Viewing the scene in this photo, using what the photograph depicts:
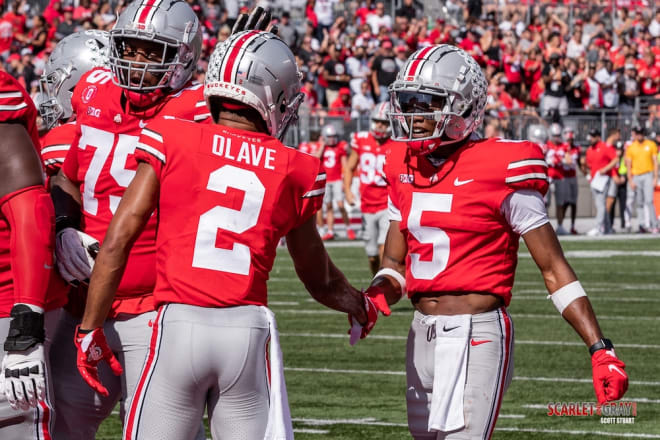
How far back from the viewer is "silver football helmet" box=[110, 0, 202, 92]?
4402 mm

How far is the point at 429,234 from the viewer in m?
4.50

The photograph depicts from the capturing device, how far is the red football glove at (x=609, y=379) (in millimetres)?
4180

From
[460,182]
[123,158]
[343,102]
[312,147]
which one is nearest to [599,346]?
[460,182]

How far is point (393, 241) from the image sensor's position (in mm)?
4840

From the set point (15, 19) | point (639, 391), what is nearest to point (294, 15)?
point (15, 19)

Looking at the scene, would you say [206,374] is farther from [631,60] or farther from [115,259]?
[631,60]

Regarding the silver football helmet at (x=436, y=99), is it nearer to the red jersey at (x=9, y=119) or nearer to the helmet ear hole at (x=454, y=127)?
the helmet ear hole at (x=454, y=127)

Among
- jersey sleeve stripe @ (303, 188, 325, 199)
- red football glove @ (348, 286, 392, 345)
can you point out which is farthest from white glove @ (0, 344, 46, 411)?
red football glove @ (348, 286, 392, 345)

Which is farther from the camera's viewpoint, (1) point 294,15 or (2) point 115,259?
(1) point 294,15

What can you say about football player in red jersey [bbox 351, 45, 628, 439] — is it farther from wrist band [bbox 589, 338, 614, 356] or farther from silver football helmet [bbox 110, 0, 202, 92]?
silver football helmet [bbox 110, 0, 202, 92]

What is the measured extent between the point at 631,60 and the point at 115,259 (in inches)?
955

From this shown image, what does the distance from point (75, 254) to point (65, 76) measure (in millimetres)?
1080

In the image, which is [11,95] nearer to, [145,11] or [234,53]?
[234,53]

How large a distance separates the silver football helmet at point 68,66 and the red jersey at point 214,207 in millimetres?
1377
